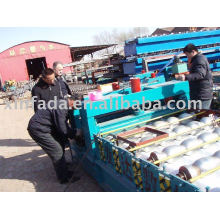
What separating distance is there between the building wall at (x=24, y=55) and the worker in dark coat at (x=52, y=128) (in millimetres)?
16546

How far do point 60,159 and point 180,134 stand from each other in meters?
1.71

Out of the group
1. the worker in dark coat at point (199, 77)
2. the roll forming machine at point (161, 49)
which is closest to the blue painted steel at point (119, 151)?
the worker in dark coat at point (199, 77)

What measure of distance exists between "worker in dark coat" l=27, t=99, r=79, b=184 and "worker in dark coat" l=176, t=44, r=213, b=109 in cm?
167

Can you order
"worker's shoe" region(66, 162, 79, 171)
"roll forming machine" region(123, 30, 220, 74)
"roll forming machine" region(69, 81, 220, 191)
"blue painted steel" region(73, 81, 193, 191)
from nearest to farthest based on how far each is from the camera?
"roll forming machine" region(69, 81, 220, 191) < "blue painted steel" region(73, 81, 193, 191) < "worker's shoe" region(66, 162, 79, 171) < "roll forming machine" region(123, 30, 220, 74)

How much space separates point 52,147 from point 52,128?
10.3 inches

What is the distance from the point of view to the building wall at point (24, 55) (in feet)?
62.1

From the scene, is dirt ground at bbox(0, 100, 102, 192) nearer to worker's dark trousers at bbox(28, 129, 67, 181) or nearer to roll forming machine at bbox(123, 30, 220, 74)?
worker's dark trousers at bbox(28, 129, 67, 181)

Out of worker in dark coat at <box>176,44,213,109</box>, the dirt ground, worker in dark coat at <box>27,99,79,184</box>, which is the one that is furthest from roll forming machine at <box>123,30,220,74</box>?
worker in dark coat at <box>27,99,79,184</box>

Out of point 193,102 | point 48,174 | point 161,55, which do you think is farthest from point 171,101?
point 161,55

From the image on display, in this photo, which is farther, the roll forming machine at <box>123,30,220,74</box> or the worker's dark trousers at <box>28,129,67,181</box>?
the roll forming machine at <box>123,30,220,74</box>

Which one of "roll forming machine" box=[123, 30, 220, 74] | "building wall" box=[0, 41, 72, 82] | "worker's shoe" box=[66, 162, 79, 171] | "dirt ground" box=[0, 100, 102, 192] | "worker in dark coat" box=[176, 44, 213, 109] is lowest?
"dirt ground" box=[0, 100, 102, 192]

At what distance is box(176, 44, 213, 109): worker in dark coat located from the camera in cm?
301

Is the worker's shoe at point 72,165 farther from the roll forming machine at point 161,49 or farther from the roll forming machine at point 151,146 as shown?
the roll forming machine at point 161,49

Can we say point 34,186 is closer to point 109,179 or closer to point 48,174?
point 48,174
